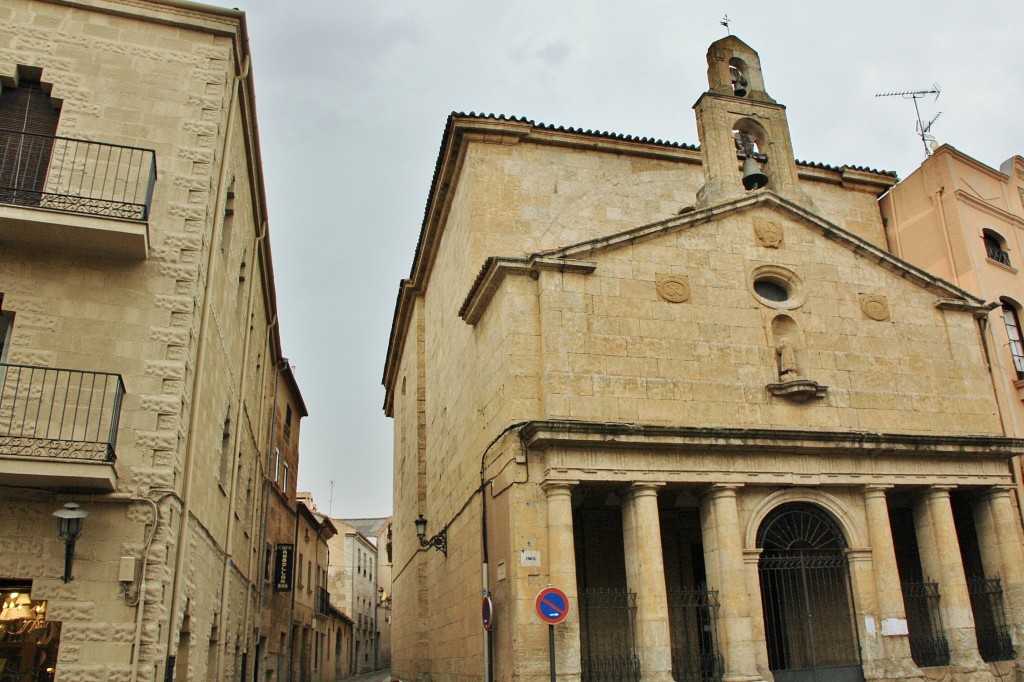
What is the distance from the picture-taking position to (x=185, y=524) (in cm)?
945

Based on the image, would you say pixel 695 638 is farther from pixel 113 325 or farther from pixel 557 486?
pixel 113 325

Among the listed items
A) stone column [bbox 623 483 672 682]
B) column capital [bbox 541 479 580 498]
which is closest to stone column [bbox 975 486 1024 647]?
stone column [bbox 623 483 672 682]

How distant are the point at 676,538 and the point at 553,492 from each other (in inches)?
196

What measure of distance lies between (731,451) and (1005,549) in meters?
5.40

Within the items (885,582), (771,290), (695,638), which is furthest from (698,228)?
(695,638)

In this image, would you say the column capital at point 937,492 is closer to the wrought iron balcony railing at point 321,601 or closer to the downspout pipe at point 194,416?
the downspout pipe at point 194,416

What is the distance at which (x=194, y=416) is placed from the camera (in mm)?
9805

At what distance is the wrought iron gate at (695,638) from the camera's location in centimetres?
1266

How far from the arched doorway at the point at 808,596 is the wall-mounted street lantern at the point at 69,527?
10.0 m

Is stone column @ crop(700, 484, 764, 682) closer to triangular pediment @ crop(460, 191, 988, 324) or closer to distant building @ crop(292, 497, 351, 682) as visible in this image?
triangular pediment @ crop(460, 191, 988, 324)

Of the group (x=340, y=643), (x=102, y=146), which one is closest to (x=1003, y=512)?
(x=102, y=146)

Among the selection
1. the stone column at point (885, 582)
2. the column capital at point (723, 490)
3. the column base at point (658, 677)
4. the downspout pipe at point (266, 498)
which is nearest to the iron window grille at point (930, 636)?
the stone column at point (885, 582)

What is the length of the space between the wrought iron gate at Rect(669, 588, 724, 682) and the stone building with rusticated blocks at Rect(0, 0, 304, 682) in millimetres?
7494

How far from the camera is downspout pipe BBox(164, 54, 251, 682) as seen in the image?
9102 mm
